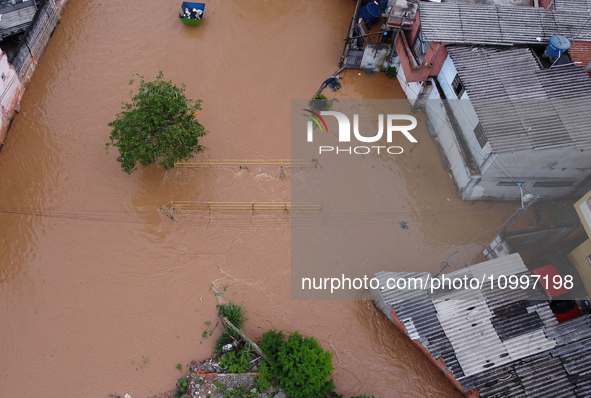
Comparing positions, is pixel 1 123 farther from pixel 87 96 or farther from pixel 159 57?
pixel 159 57

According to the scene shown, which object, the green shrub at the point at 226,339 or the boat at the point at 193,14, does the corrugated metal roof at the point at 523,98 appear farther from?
the boat at the point at 193,14

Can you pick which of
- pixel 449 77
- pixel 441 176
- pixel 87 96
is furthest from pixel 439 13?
pixel 87 96

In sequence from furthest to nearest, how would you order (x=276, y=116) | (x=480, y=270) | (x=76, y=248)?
(x=276, y=116)
(x=76, y=248)
(x=480, y=270)

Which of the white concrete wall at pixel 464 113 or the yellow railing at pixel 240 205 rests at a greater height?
the white concrete wall at pixel 464 113

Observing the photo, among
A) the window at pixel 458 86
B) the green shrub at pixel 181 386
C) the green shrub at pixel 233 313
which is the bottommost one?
the green shrub at pixel 181 386

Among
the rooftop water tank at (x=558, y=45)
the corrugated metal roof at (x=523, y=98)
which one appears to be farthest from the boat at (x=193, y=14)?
the rooftop water tank at (x=558, y=45)

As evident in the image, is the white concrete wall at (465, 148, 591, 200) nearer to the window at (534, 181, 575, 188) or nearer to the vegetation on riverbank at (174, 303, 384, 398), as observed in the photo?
the window at (534, 181, 575, 188)

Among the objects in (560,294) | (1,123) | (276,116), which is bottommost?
(560,294)

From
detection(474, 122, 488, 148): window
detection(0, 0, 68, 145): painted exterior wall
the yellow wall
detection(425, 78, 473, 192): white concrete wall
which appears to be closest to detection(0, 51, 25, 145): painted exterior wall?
detection(0, 0, 68, 145): painted exterior wall
